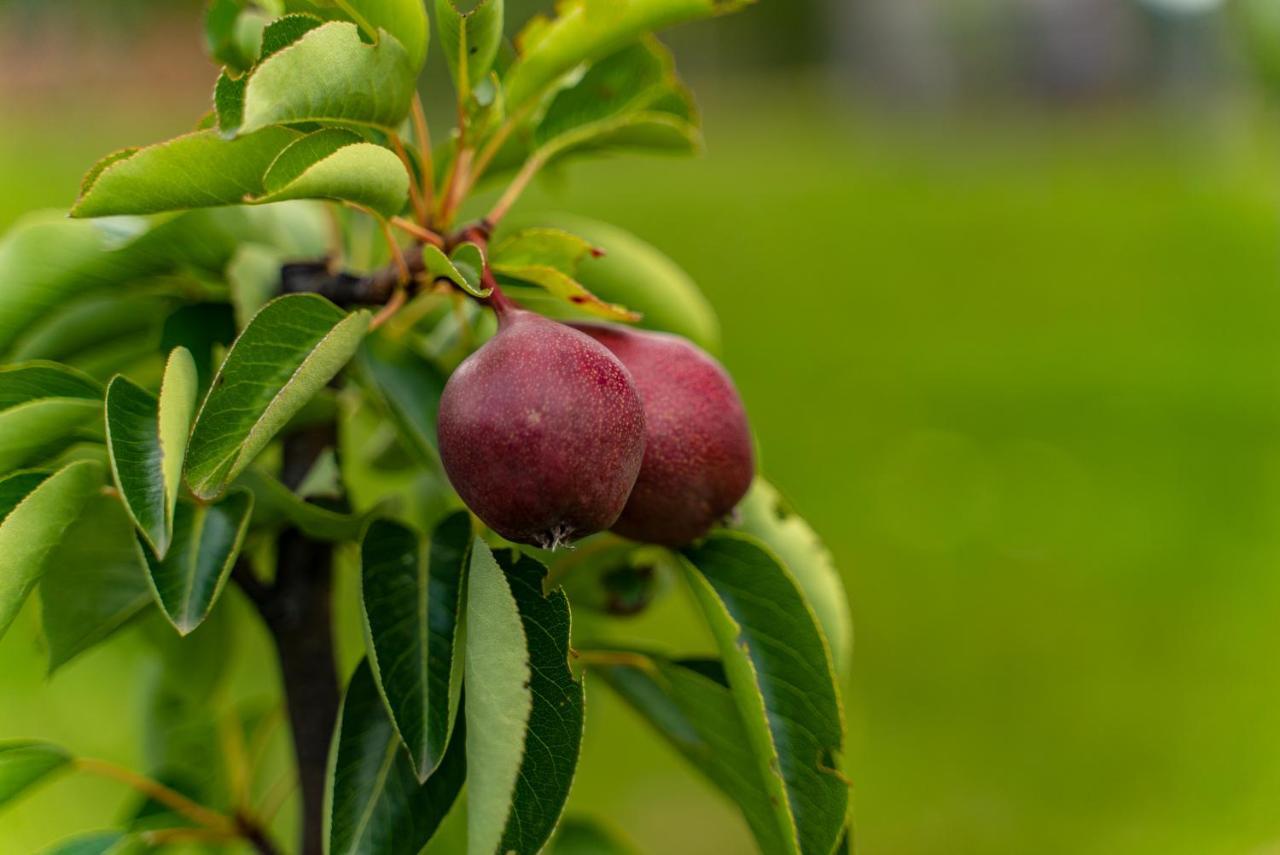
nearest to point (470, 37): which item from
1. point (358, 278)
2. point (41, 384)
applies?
point (358, 278)

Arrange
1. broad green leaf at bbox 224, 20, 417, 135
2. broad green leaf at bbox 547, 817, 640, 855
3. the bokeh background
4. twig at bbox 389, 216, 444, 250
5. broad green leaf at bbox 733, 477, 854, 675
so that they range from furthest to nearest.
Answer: the bokeh background
broad green leaf at bbox 547, 817, 640, 855
broad green leaf at bbox 733, 477, 854, 675
twig at bbox 389, 216, 444, 250
broad green leaf at bbox 224, 20, 417, 135

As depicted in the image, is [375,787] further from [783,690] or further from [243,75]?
[243,75]

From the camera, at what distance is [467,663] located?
504 millimetres

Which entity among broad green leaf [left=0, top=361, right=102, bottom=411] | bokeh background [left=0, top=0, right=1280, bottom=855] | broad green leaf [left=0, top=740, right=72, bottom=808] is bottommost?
bokeh background [left=0, top=0, right=1280, bottom=855]

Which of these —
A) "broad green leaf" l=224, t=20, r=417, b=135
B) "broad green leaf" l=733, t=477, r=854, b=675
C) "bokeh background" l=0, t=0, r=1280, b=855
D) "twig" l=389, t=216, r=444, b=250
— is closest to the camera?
"broad green leaf" l=224, t=20, r=417, b=135

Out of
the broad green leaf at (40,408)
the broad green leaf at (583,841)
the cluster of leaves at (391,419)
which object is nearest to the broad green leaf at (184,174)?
the cluster of leaves at (391,419)

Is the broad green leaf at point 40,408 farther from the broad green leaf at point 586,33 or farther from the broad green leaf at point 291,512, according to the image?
the broad green leaf at point 586,33

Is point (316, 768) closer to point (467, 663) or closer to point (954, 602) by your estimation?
point (467, 663)

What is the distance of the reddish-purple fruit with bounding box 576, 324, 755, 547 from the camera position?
0.56 metres

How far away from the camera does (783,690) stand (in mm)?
565

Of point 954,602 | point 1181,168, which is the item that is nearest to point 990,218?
point 1181,168

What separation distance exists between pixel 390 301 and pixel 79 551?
181 millimetres

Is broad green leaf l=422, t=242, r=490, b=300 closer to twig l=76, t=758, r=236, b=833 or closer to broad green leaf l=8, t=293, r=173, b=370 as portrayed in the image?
broad green leaf l=8, t=293, r=173, b=370

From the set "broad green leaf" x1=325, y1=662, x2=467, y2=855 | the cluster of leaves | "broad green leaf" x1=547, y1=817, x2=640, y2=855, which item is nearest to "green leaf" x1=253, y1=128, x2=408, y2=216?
the cluster of leaves
